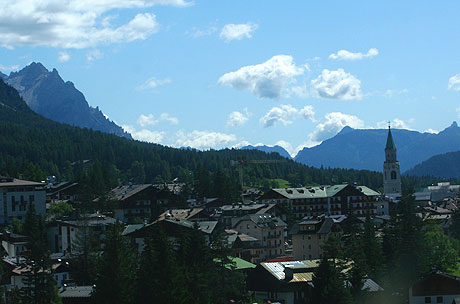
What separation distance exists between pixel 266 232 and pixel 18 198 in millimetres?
41055

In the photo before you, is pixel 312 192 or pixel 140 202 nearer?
pixel 140 202

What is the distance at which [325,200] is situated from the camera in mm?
156875

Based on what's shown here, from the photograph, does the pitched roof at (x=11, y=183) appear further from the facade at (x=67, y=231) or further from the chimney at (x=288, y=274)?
the chimney at (x=288, y=274)

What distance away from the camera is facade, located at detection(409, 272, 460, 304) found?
81.1 meters

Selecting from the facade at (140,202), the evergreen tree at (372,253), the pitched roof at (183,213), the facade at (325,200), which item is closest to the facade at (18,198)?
the facade at (140,202)

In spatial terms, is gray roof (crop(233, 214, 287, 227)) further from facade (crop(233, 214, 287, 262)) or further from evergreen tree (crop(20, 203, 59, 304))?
evergreen tree (crop(20, 203, 59, 304))

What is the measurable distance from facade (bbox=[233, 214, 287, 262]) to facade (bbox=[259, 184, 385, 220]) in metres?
33.2

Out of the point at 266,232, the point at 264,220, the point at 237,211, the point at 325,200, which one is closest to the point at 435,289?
the point at 266,232

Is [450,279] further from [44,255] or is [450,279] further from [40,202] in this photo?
[40,202]

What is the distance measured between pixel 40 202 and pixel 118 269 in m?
68.2

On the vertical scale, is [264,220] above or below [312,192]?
below

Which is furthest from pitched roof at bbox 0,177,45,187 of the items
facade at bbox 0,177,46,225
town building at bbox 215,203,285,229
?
town building at bbox 215,203,285,229

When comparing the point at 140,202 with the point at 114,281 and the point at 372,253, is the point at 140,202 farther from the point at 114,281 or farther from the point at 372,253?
the point at 114,281

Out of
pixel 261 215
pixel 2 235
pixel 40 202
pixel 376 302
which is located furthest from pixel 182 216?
pixel 376 302
